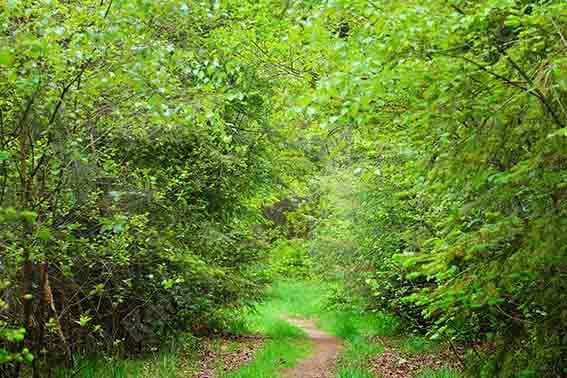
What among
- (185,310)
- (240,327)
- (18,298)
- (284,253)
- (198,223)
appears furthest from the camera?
(284,253)

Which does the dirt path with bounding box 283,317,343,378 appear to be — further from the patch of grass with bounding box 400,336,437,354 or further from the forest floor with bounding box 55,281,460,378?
the patch of grass with bounding box 400,336,437,354

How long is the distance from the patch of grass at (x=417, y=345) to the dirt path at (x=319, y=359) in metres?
1.40

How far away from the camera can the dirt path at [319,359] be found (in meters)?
9.90

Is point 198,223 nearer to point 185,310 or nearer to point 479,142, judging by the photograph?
point 185,310

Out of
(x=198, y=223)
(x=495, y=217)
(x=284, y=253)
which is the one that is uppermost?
(x=495, y=217)

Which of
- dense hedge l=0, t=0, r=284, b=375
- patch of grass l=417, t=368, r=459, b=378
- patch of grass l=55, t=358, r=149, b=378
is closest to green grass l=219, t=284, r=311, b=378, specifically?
patch of grass l=55, t=358, r=149, b=378

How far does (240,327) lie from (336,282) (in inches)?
129

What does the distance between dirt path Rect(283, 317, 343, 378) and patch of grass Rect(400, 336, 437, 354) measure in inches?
55.2

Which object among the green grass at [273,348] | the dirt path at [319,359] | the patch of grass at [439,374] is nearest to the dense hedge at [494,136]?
the patch of grass at [439,374]

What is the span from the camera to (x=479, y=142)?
394 centimetres

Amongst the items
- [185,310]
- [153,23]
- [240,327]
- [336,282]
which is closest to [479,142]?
[153,23]

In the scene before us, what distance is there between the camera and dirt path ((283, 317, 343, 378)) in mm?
9898

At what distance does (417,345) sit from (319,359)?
76.4 inches

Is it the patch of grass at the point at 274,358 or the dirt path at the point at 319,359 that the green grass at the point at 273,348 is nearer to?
the patch of grass at the point at 274,358
